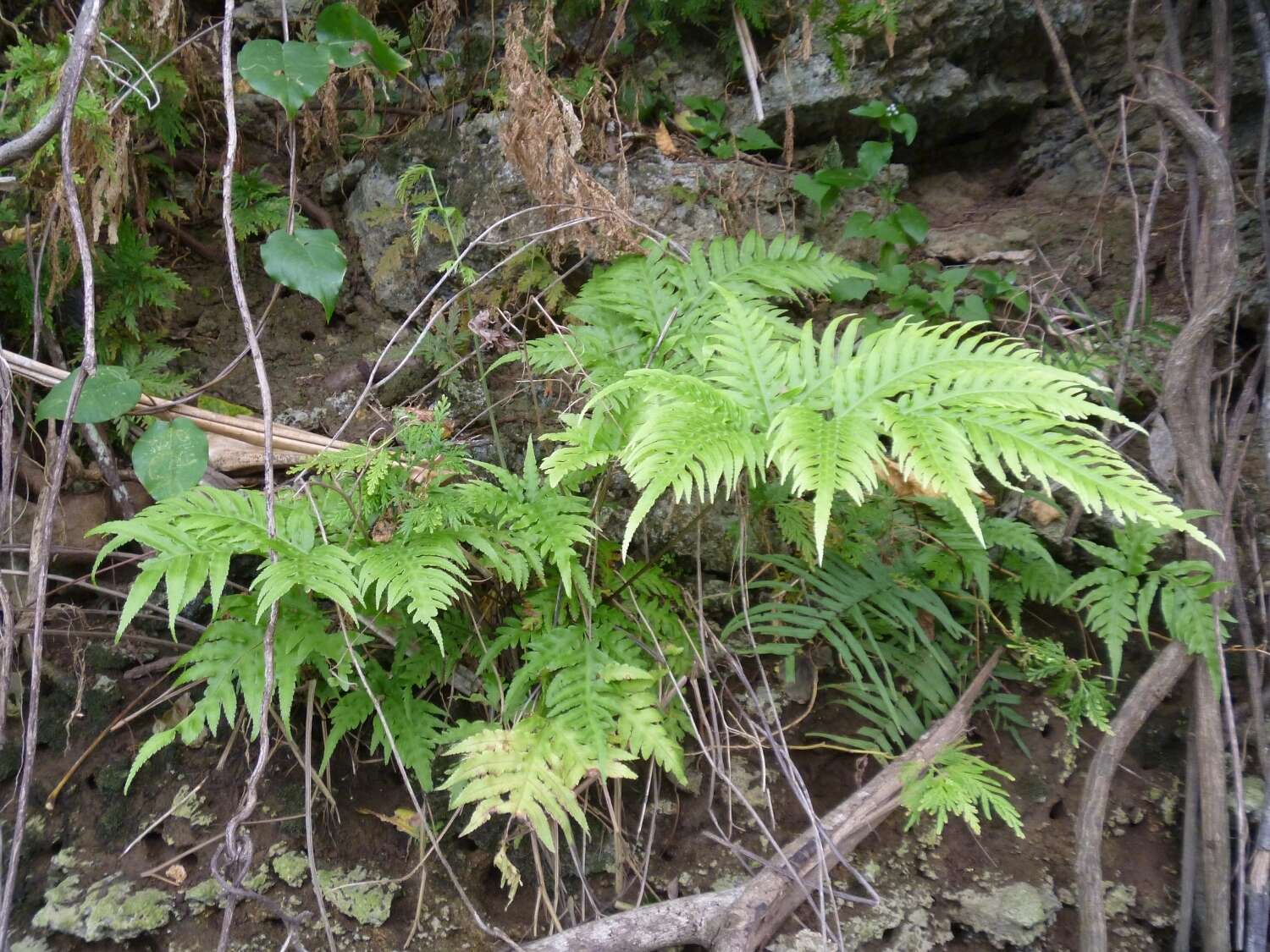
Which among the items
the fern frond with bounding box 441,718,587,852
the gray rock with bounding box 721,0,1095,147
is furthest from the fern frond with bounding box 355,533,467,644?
the gray rock with bounding box 721,0,1095,147

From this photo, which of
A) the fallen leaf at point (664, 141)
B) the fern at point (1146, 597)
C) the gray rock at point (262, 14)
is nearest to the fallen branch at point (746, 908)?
the fern at point (1146, 597)

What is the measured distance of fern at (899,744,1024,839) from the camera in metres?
1.89

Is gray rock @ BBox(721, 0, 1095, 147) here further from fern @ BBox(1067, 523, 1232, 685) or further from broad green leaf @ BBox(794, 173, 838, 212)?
fern @ BBox(1067, 523, 1232, 685)

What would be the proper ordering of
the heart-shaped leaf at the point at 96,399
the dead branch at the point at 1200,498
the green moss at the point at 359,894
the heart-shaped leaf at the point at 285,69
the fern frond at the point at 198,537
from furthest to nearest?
the heart-shaped leaf at the point at 285,69, the heart-shaped leaf at the point at 96,399, the green moss at the point at 359,894, the dead branch at the point at 1200,498, the fern frond at the point at 198,537

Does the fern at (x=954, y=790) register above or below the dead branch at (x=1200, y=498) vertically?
below

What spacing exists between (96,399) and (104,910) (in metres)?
1.37

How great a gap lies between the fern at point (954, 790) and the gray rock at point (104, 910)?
1.96m

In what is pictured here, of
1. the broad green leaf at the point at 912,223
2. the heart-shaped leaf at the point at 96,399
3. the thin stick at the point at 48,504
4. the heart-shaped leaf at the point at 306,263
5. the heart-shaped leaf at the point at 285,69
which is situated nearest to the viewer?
the thin stick at the point at 48,504

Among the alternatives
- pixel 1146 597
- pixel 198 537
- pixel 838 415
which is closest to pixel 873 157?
pixel 838 415

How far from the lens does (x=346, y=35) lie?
105 inches

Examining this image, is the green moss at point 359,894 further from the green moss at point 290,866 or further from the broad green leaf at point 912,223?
the broad green leaf at point 912,223

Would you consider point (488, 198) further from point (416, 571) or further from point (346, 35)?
point (416, 571)

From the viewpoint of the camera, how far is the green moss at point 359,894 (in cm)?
206

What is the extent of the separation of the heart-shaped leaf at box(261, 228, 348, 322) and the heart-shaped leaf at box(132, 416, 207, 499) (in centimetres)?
51
